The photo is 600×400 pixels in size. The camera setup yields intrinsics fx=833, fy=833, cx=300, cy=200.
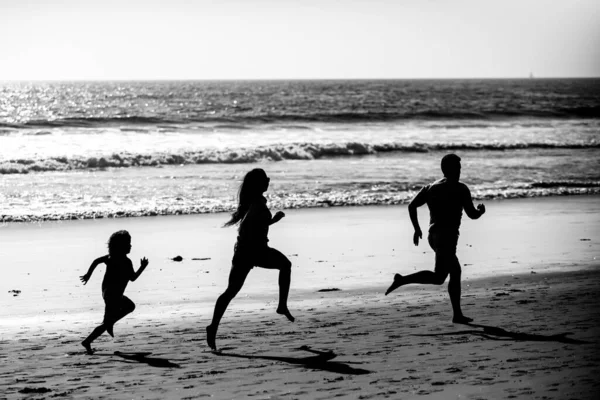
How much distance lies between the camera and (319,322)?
268 inches

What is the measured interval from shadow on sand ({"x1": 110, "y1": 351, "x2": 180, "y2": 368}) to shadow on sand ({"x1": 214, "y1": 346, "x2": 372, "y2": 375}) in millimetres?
402

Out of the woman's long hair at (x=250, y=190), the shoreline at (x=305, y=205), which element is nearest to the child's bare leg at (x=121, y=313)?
the woman's long hair at (x=250, y=190)

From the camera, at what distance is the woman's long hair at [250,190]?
6074 mm

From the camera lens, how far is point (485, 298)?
25.0ft

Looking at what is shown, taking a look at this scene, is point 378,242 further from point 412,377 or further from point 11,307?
point 412,377

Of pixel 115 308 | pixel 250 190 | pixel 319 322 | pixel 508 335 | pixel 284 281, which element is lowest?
pixel 319 322

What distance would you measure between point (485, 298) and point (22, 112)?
59.9m

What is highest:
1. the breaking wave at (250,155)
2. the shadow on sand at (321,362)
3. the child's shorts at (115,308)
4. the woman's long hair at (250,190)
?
the woman's long hair at (250,190)

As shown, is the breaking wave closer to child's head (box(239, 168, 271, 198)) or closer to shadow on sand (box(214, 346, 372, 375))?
child's head (box(239, 168, 271, 198))

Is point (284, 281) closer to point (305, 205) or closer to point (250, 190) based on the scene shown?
point (250, 190)

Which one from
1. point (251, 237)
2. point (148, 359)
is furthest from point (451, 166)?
point (148, 359)

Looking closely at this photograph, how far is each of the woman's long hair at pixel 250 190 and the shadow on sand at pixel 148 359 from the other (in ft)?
3.79

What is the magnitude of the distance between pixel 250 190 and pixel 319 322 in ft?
4.52

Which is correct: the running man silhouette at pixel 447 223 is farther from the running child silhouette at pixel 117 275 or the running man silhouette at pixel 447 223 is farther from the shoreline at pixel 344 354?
the running child silhouette at pixel 117 275
